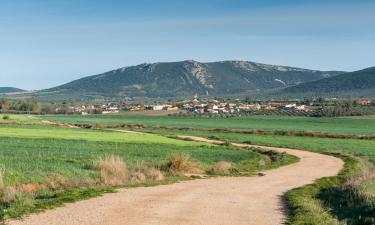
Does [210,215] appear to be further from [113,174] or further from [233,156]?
[233,156]

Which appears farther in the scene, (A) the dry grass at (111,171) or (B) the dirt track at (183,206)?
(A) the dry grass at (111,171)

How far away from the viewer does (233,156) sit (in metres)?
44.7

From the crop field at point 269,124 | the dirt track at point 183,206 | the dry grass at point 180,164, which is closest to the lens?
the dirt track at point 183,206

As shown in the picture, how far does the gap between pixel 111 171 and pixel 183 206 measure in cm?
843

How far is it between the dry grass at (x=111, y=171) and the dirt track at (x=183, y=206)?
2053 mm

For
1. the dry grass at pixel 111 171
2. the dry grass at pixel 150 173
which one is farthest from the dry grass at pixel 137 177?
the dry grass at pixel 150 173

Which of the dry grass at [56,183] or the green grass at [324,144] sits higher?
the dry grass at [56,183]

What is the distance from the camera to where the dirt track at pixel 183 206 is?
1582 centimetres

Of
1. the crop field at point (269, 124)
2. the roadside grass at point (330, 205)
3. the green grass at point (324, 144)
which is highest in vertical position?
the roadside grass at point (330, 205)

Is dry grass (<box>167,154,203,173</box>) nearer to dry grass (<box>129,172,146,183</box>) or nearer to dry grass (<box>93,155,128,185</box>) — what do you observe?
dry grass (<box>93,155,128,185</box>)

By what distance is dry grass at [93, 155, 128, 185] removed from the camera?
79.1ft

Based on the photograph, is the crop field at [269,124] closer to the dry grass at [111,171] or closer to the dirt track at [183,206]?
the dry grass at [111,171]

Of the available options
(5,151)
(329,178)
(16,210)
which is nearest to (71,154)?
(5,151)

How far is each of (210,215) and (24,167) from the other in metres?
12.3
